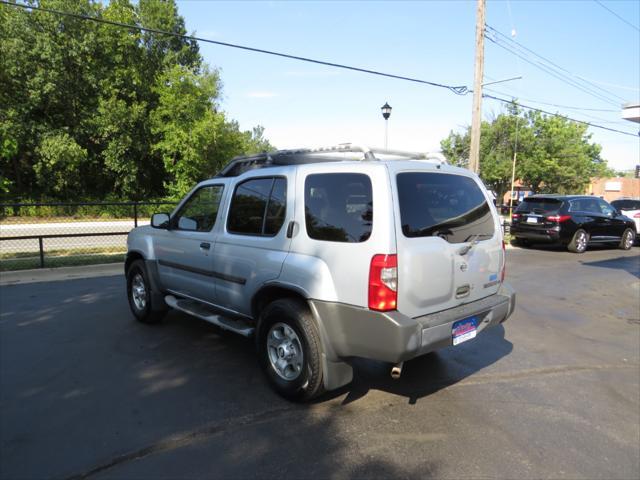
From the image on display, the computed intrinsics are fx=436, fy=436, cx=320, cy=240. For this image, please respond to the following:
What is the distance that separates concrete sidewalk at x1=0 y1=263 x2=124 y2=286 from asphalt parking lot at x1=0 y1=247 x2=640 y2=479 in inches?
121

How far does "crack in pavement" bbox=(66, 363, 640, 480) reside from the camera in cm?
280

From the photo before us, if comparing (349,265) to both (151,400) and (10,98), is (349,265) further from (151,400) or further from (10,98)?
(10,98)

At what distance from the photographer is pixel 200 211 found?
4.78 metres

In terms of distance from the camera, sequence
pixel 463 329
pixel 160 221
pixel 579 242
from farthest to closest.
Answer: pixel 579 242 < pixel 160 221 < pixel 463 329

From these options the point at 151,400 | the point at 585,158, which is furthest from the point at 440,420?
the point at 585,158

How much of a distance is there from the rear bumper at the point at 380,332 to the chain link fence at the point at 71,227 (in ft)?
28.9

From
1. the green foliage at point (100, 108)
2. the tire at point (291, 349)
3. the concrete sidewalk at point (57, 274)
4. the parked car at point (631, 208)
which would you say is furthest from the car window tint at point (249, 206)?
the green foliage at point (100, 108)

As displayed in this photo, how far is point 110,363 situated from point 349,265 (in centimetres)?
284

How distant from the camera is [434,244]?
3.22m

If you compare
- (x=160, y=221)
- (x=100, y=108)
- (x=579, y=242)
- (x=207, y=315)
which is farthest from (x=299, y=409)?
(x=100, y=108)

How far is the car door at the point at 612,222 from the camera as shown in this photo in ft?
45.7

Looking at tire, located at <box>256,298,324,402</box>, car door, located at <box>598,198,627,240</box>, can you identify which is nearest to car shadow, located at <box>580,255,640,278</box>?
car door, located at <box>598,198,627,240</box>

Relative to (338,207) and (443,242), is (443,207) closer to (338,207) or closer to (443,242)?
(443,242)

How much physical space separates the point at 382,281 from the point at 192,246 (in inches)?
98.2
